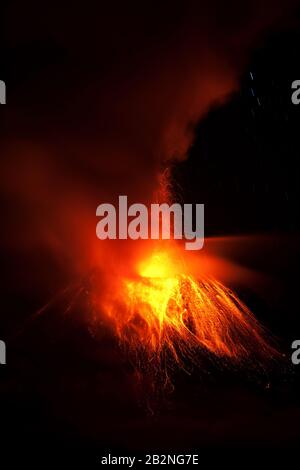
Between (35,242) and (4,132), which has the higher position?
(4,132)

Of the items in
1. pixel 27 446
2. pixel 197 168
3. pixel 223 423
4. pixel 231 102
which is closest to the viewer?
pixel 27 446

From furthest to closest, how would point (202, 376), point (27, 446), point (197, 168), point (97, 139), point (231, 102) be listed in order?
point (197, 168) < point (231, 102) < point (97, 139) < point (202, 376) < point (27, 446)

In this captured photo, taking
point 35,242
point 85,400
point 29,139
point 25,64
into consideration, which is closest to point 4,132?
point 29,139

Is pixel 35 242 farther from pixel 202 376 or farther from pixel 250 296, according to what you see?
pixel 250 296

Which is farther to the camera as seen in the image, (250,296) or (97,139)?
(250,296)

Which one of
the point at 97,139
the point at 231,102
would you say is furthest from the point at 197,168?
the point at 97,139
